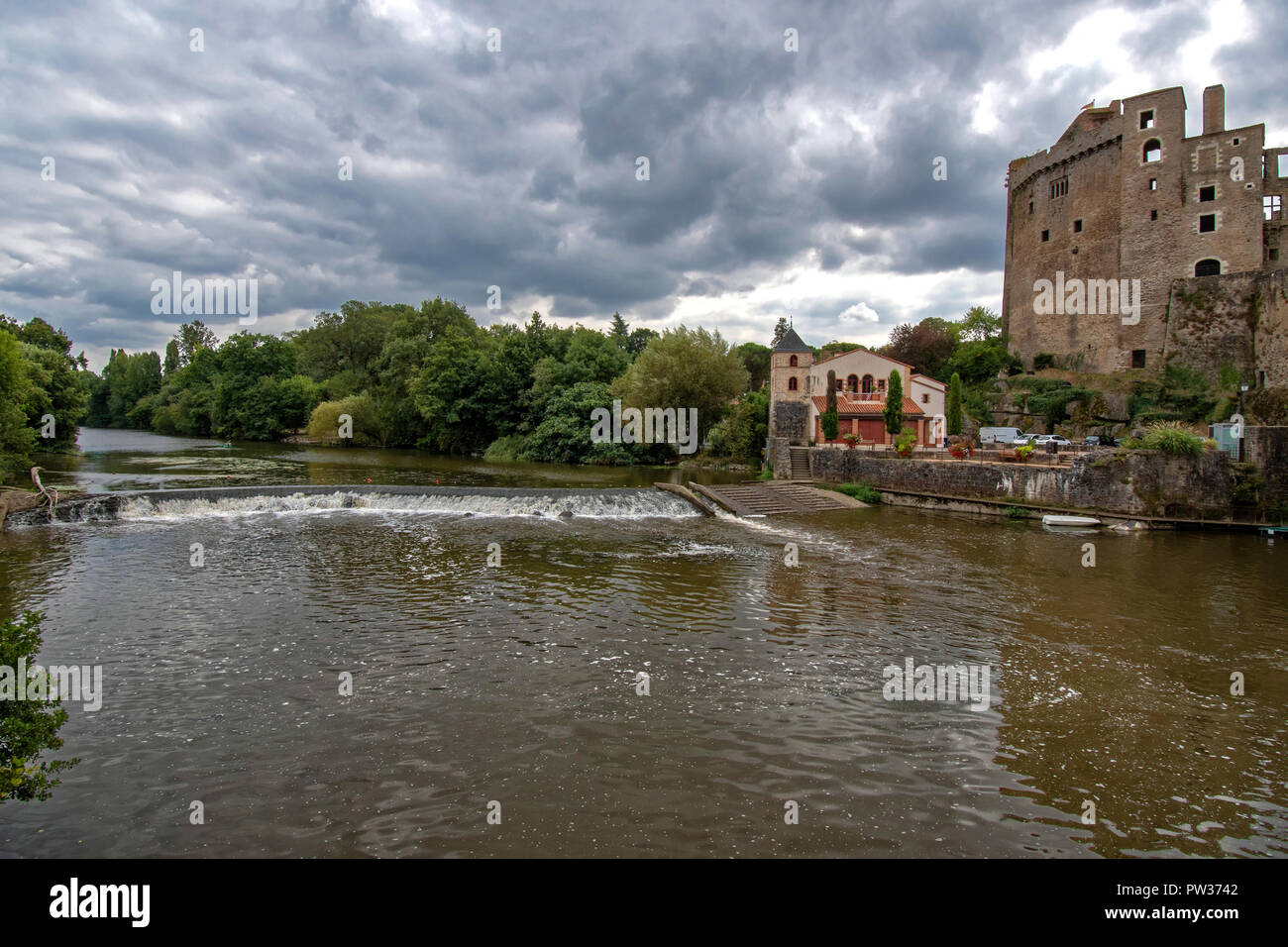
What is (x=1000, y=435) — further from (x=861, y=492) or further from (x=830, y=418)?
(x=861, y=492)

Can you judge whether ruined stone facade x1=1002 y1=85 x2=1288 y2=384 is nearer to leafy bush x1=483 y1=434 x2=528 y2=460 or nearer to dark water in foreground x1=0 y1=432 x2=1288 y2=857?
dark water in foreground x1=0 y1=432 x2=1288 y2=857

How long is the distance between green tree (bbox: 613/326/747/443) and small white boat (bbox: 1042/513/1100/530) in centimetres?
2364

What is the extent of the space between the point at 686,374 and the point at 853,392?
35.3 ft

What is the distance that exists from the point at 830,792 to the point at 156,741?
7.11 metres

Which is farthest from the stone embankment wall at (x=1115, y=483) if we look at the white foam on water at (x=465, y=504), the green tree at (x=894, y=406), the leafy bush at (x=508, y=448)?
the leafy bush at (x=508, y=448)

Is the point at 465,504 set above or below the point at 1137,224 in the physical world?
below

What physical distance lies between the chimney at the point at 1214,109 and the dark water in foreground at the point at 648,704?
29.9 m

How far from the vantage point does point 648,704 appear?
815cm

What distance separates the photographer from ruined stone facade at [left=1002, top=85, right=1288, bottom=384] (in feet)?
110

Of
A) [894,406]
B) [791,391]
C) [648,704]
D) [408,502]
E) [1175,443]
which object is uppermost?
[791,391]

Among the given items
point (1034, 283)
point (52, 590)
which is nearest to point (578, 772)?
point (52, 590)

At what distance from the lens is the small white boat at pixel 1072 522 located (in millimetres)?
21875

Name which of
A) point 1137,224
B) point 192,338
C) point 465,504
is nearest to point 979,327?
point 1137,224

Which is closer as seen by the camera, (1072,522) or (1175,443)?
(1072,522)
